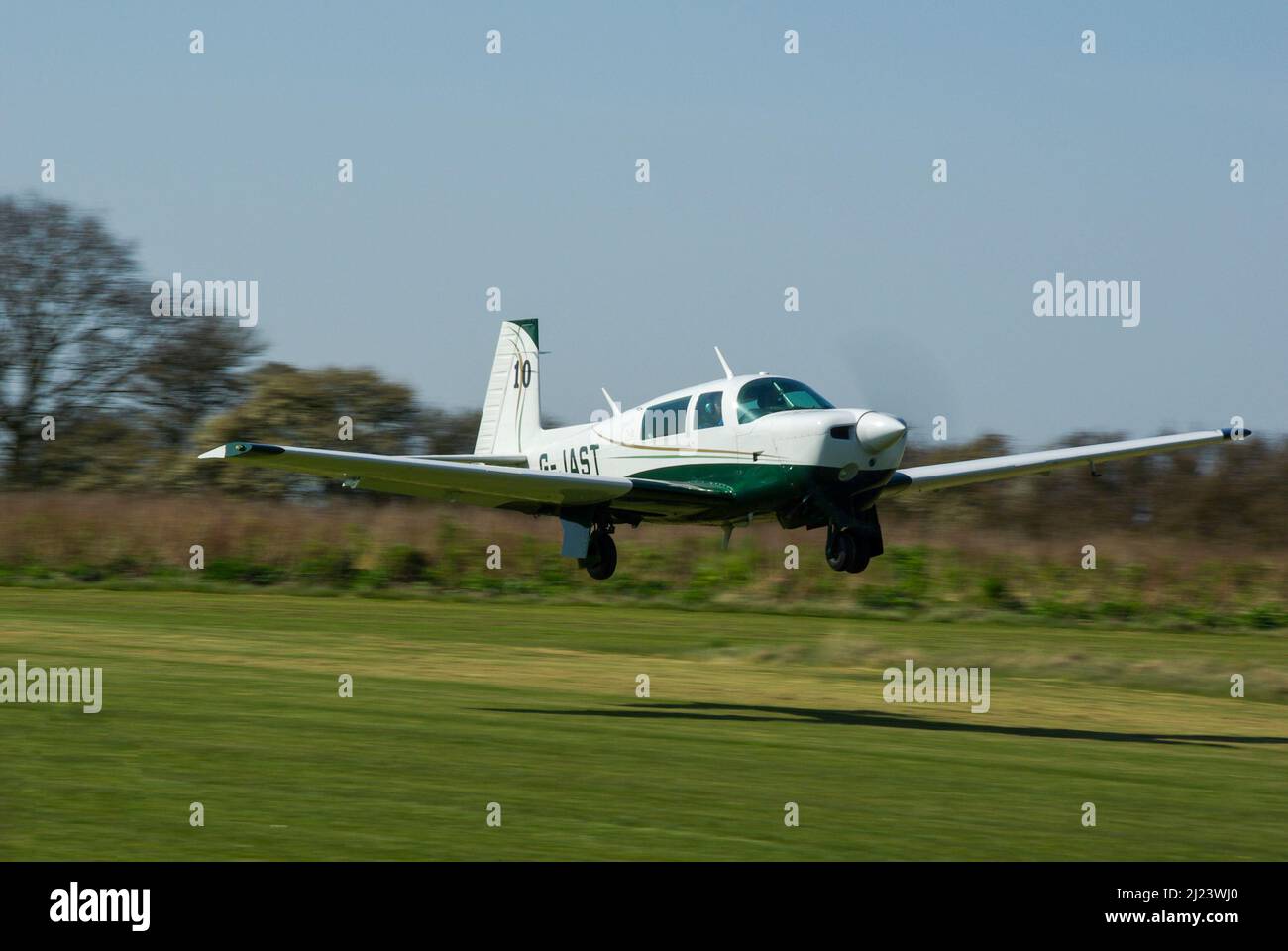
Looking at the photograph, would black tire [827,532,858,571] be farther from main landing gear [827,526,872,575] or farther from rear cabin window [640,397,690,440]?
rear cabin window [640,397,690,440]

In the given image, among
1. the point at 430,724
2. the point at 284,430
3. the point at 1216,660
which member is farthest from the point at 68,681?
the point at 284,430

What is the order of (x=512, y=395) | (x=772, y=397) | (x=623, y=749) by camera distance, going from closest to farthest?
(x=623, y=749) < (x=772, y=397) < (x=512, y=395)

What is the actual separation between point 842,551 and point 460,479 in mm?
4720

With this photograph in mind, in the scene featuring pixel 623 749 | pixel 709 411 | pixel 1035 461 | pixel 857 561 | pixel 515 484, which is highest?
pixel 709 411

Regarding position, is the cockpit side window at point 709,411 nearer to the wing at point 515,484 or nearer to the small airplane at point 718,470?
the small airplane at point 718,470

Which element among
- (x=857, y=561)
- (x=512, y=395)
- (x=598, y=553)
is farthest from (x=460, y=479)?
(x=512, y=395)

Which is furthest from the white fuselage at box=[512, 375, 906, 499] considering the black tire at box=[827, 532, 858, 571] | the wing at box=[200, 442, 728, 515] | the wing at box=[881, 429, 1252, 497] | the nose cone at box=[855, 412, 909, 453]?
the wing at box=[881, 429, 1252, 497]

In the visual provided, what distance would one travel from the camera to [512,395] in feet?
80.0

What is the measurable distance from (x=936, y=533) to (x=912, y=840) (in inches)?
1084

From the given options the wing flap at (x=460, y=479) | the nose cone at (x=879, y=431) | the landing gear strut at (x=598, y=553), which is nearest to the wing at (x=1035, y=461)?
the nose cone at (x=879, y=431)

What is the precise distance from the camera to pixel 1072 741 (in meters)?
18.3

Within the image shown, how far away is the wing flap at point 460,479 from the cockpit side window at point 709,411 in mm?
1172

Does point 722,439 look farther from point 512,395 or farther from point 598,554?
point 512,395
